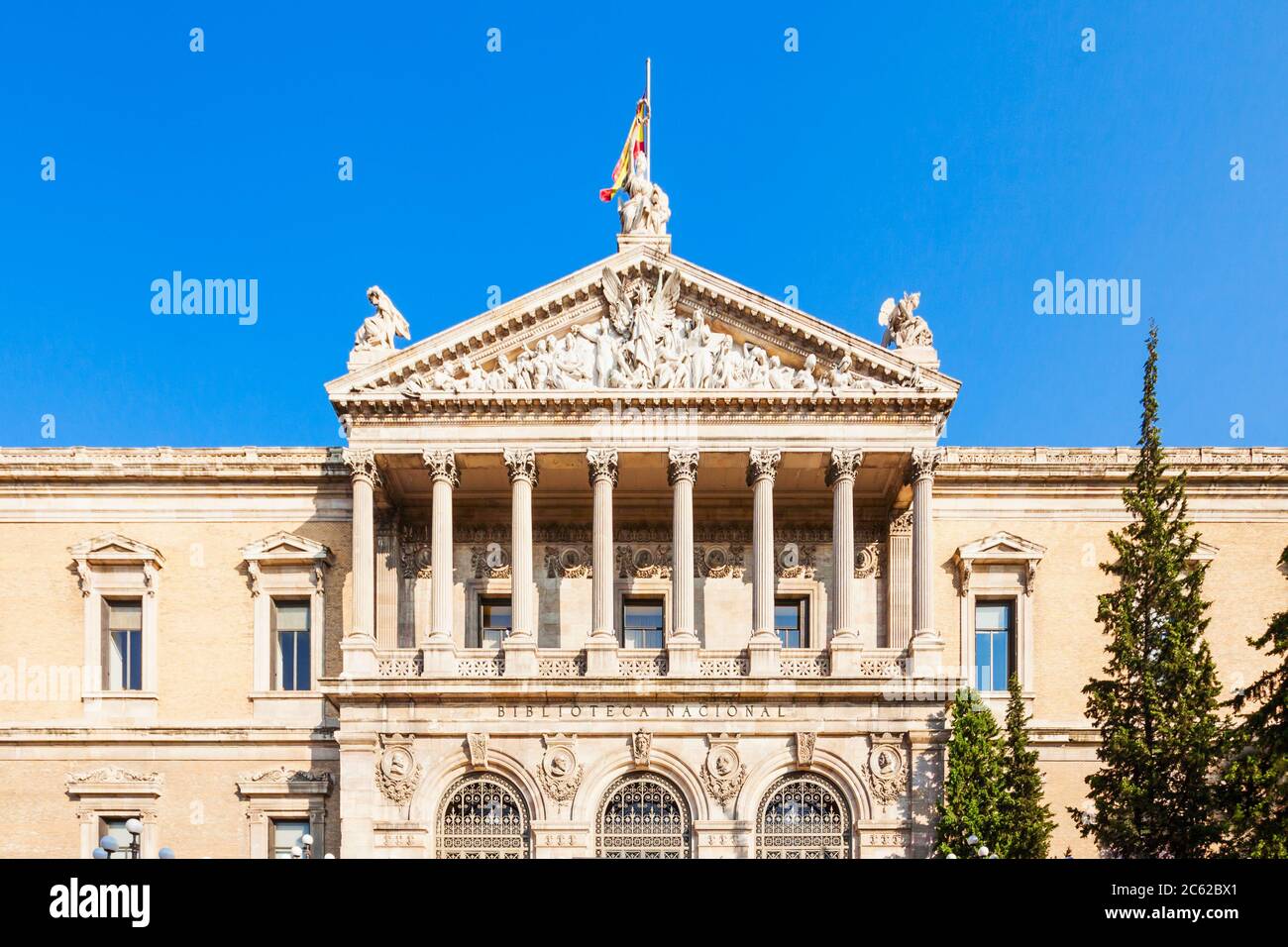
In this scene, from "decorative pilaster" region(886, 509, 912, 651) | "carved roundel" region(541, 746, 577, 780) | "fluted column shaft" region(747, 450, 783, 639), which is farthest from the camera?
"decorative pilaster" region(886, 509, 912, 651)

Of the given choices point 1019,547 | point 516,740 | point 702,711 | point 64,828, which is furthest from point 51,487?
point 1019,547

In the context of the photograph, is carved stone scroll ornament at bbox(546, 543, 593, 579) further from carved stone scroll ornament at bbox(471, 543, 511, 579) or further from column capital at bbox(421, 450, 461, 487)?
column capital at bbox(421, 450, 461, 487)

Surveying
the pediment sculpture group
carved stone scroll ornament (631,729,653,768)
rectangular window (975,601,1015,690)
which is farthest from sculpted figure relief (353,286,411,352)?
rectangular window (975,601,1015,690)

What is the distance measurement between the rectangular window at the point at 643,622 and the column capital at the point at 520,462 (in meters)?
5.26

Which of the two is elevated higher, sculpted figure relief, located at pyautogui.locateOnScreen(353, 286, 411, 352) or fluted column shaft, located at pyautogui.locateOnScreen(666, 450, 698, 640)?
sculpted figure relief, located at pyautogui.locateOnScreen(353, 286, 411, 352)

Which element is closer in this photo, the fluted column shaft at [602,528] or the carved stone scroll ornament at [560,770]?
the carved stone scroll ornament at [560,770]

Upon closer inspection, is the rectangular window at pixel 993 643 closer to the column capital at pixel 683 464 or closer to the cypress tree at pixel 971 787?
the cypress tree at pixel 971 787

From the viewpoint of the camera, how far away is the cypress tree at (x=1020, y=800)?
34.8 meters

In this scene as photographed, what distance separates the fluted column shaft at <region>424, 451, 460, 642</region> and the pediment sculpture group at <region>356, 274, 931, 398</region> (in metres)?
1.73

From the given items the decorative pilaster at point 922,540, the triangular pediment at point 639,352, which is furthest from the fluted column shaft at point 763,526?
the decorative pilaster at point 922,540

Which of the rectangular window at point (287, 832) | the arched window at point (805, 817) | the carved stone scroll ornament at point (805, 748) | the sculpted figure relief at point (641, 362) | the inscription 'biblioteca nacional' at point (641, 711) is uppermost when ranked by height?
the sculpted figure relief at point (641, 362)

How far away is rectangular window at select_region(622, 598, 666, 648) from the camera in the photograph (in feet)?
138
